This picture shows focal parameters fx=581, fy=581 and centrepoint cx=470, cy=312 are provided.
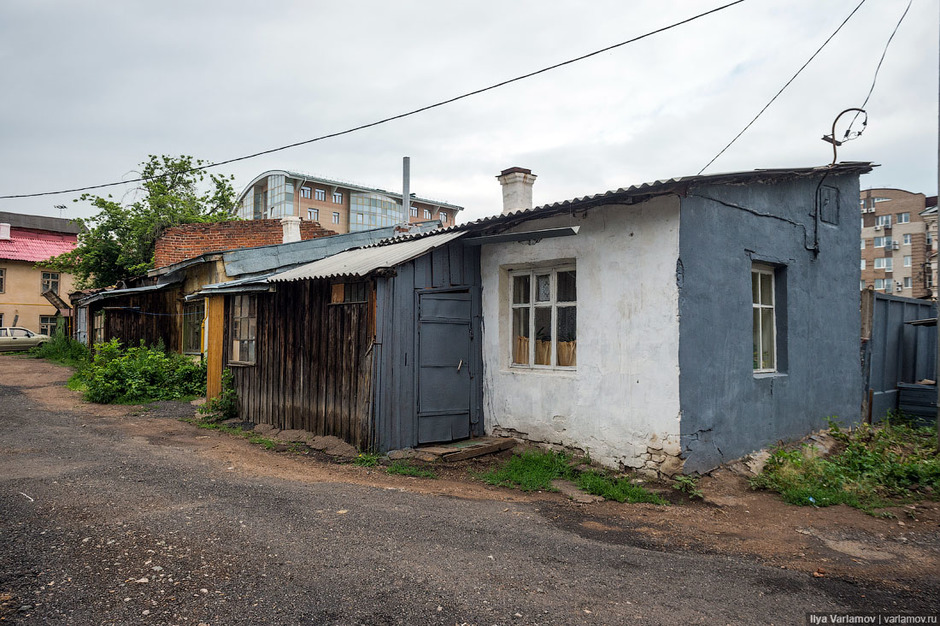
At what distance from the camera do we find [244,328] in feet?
34.9

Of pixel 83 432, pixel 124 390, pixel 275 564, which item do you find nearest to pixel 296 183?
pixel 124 390

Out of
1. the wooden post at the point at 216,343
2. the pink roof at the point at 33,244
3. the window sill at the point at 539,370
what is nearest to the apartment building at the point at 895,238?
the window sill at the point at 539,370

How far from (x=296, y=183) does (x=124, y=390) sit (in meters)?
36.3

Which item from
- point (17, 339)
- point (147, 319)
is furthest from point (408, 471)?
point (17, 339)

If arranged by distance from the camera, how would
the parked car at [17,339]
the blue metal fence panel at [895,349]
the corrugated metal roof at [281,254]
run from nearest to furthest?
the blue metal fence panel at [895,349]
the corrugated metal roof at [281,254]
the parked car at [17,339]

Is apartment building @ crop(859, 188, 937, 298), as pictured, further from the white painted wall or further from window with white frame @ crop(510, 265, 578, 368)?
the white painted wall

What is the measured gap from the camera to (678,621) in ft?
11.1

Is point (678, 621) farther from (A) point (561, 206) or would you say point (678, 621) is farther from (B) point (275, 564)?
(A) point (561, 206)

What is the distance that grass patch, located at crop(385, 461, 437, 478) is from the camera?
706 centimetres

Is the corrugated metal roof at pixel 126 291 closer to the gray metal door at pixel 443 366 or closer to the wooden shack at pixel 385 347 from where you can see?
the wooden shack at pixel 385 347

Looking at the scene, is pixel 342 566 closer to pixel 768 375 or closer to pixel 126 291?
pixel 768 375

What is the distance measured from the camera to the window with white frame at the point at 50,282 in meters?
32.2

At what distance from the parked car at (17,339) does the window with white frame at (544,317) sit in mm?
26811

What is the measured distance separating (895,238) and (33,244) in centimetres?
6672
